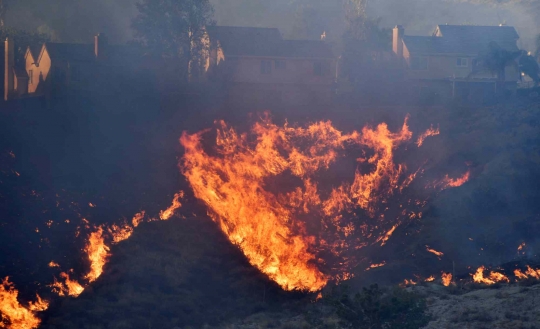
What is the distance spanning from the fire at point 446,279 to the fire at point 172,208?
1271 centimetres

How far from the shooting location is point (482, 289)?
776 inches

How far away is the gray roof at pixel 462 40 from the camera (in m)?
58.3

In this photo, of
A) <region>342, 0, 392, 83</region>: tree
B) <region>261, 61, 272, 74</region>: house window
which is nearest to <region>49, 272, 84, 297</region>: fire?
<region>261, 61, 272, 74</region>: house window

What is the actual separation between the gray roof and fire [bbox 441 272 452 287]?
131ft

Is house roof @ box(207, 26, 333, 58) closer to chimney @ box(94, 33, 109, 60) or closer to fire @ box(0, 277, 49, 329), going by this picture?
chimney @ box(94, 33, 109, 60)

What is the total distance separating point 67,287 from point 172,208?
24.3ft

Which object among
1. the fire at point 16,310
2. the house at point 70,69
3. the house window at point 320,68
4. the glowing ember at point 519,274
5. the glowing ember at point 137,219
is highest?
the house window at point 320,68

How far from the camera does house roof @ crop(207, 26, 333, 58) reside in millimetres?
52781

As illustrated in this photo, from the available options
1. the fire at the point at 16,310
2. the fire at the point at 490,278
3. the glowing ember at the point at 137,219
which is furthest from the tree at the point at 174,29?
the fire at the point at 490,278

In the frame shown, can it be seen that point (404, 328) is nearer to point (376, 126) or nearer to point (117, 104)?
point (376, 126)

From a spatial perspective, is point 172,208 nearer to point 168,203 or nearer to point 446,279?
point 168,203

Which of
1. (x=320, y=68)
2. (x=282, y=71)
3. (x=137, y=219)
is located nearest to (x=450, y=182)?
(x=137, y=219)

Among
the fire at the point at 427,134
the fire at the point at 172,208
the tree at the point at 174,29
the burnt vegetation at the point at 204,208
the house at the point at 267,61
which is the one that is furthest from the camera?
the tree at the point at 174,29

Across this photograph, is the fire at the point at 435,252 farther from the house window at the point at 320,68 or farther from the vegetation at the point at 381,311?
the house window at the point at 320,68
